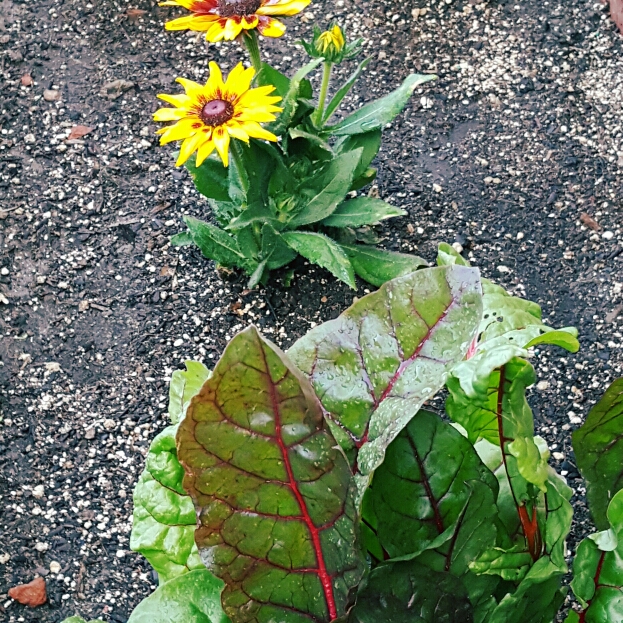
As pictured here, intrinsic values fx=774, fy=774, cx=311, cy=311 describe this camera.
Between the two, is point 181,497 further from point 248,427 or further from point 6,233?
point 6,233

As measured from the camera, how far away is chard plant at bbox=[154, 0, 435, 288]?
4.44 ft

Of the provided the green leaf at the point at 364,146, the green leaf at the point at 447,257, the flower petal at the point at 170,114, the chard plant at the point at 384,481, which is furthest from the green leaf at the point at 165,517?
the green leaf at the point at 364,146

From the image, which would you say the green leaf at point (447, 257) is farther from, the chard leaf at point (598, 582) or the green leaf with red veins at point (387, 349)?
the chard leaf at point (598, 582)

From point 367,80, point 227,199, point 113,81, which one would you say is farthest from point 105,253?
point 367,80

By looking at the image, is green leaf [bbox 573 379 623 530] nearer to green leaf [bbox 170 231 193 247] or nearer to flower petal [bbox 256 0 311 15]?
flower petal [bbox 256 0 311 15]

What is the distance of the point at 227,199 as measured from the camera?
1.61 meters

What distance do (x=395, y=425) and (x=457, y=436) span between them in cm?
10

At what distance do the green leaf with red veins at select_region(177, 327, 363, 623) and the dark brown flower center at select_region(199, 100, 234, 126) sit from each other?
2.66 ft

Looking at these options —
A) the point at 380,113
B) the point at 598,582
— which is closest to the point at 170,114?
the point at 380,113

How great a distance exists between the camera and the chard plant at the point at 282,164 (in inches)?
53.2

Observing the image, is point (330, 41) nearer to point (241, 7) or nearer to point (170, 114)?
point (241, 7)

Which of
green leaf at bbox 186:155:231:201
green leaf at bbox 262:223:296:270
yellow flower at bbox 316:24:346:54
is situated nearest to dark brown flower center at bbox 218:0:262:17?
yellow flower at bbox 316:24:346:54

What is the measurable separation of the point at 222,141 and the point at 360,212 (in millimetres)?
437

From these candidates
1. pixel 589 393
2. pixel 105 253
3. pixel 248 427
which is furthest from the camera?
pixel 105 253
